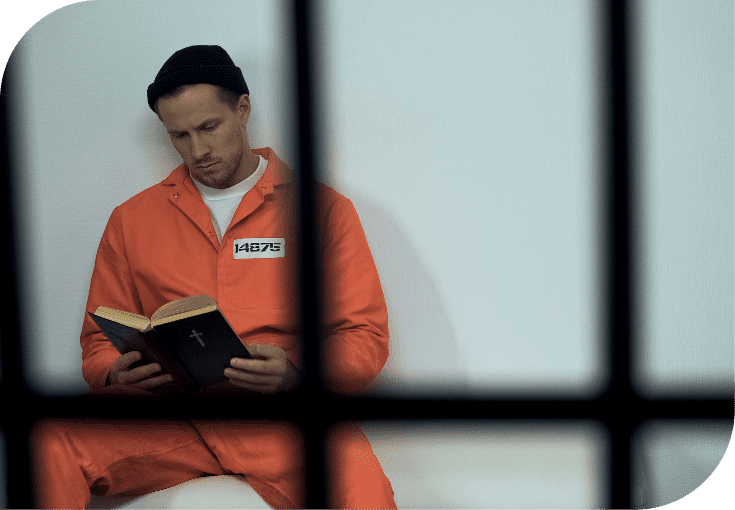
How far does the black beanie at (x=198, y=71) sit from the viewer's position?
67.4 inches

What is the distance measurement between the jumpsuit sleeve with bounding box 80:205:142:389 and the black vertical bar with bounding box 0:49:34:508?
25 cm

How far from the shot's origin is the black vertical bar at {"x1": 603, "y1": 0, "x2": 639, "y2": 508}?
1.75 m

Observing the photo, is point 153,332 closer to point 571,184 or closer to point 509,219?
point 509,219

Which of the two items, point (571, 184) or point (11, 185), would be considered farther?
point (11, 185)

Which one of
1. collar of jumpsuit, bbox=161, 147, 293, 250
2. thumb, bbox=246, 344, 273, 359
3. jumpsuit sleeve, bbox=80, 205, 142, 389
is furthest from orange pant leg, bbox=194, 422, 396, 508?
collar of jumpsuit, bbox=161, 147, 293, 250

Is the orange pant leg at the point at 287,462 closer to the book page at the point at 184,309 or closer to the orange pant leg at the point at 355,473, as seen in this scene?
the orange pant leg at the point at 355,473

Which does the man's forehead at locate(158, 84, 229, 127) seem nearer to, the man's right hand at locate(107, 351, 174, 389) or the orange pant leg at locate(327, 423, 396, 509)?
the man's right hand at locate(107, 351, 174, 389)

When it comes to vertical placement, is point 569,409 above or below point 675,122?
below

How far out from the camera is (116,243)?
1.84 m

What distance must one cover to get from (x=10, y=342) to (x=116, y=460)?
528 millimetres

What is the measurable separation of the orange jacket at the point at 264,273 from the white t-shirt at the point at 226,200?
1.0 inches

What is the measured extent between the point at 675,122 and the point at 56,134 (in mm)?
1741

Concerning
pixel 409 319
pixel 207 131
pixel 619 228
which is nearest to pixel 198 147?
pixel 207 131

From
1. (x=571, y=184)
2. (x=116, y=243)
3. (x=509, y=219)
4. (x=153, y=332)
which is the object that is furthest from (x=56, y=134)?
(x=571, y=184)
